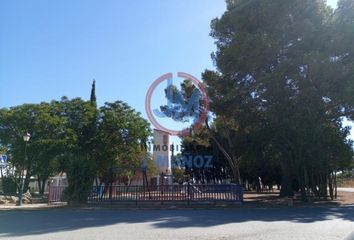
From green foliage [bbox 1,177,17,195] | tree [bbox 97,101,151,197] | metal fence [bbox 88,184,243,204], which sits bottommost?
metal fence [bbox 88,184,243,204]

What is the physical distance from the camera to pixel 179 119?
3666 centimetres

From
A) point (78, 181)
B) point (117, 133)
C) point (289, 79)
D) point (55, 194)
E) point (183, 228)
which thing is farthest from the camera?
point (117, 133)

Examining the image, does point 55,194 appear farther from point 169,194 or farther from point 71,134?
point 71,134

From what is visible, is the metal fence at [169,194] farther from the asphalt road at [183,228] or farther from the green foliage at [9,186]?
the green foliage at [9,186]

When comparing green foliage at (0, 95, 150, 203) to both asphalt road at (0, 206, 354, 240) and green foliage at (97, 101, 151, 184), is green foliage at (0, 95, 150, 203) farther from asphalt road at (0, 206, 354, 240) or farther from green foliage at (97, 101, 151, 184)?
asphalt road at (0, 206, 354, 240)

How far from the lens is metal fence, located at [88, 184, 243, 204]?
23.7 m

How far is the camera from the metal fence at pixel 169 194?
77.7ft

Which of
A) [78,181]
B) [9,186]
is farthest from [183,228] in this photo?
[9,186]

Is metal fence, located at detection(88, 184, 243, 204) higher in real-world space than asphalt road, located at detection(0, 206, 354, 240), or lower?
higher

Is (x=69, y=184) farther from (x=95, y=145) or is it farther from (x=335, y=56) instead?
(x=335, y=56)

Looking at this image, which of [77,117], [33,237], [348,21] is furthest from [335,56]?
[77,117]

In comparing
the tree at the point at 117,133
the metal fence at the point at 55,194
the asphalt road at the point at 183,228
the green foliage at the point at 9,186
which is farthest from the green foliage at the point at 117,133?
the asphalt road at the point at 183,228

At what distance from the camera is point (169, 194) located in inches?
975

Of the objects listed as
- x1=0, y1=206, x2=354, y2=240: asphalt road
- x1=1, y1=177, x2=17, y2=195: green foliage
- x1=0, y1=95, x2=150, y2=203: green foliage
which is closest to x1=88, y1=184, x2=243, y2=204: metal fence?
x1=0, y1=206, x2=354, y2=240: asphalt road
